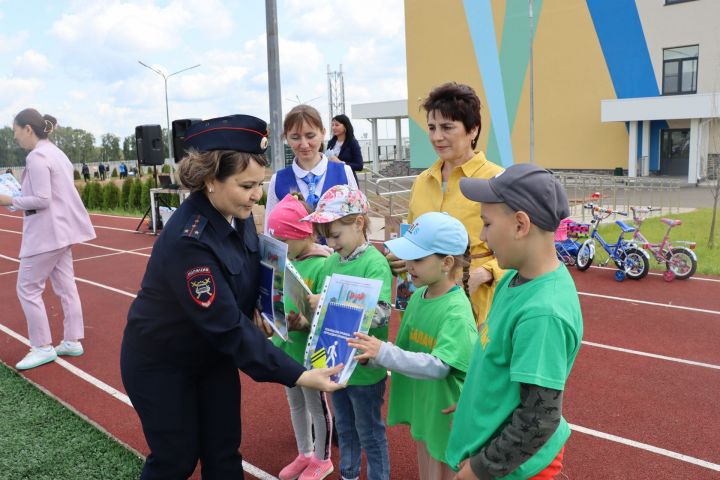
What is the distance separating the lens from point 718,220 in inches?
544

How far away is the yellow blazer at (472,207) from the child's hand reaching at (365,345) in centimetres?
82

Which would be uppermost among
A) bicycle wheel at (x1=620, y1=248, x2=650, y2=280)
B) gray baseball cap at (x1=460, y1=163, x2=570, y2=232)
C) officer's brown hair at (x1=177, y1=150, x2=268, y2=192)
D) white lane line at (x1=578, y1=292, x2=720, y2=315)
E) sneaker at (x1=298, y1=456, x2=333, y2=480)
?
officer's brown hair at (x1=177, y1=150, x2=268, y2=192)

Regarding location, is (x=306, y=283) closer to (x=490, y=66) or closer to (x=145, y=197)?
(x=145, y=197)

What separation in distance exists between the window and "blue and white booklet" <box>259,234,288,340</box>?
29.5m

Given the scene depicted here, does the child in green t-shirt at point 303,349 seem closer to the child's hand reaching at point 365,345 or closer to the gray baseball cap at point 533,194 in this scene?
the child's hand reaching at point 365,345

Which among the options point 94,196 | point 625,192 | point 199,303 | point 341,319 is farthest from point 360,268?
point 94,196

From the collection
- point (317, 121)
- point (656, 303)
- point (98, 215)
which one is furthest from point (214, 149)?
point (98, 215)

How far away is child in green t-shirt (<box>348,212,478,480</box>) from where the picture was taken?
88.0 inches

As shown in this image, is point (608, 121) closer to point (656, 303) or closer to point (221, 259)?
point (656, 303)

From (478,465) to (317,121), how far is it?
8.40 feet

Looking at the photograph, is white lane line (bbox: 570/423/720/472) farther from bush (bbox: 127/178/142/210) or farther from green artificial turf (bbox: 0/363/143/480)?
bush (bbox: 127/178/142/210)

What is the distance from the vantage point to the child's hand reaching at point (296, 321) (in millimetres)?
2879

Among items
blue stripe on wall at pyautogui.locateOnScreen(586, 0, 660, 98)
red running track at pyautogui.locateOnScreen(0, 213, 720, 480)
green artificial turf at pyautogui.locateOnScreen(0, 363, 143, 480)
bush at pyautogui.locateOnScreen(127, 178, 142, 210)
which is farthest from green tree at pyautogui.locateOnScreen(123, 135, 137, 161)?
green artificial turf at pyautogui.locateOnScreen(0, 363, 143, 480)

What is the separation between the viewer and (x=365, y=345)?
7.16ft
